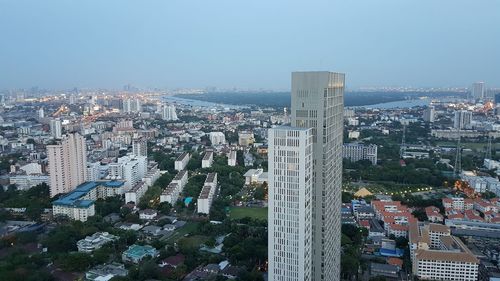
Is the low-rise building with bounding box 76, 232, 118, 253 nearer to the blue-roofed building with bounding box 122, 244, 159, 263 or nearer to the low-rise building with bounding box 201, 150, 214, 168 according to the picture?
the blue-roofed building with bounding box 122, 244, 159, 263

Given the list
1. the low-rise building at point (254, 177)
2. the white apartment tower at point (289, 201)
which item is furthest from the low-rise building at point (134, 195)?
the white apartment tower at point (289, 201)

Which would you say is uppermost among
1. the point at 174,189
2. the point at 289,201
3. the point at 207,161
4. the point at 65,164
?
the point at 289,201

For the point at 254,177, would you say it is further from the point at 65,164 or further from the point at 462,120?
the point at 462,120

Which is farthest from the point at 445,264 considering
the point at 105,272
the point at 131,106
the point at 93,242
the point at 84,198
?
the point at 131,106

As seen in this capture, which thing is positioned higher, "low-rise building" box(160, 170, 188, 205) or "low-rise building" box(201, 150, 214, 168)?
"low-rise building" box(201, 150, 214, 168)

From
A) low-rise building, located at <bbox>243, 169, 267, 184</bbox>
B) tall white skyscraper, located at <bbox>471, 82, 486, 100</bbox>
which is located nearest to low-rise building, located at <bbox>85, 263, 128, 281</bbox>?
low-rise building, located at <bbox>243, 169, 267, 184</bbox>

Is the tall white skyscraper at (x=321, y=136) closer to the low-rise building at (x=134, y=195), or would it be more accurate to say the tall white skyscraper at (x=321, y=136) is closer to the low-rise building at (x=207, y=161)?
the low-rise building at (x=134, y=195)

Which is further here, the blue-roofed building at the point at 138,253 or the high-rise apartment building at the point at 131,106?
the high-rise apartment building at the point at 131,106
